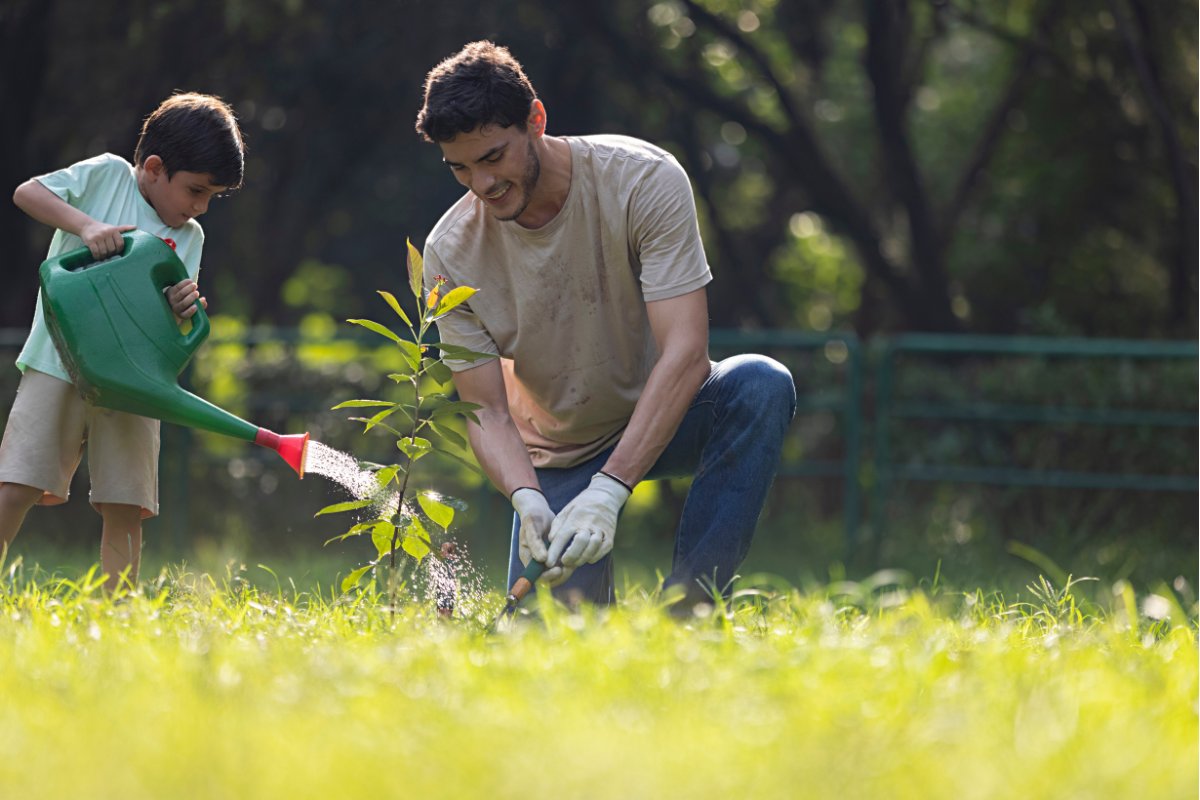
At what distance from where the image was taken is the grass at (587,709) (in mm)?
1673

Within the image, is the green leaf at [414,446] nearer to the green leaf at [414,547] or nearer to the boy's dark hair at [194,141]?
the green leaf at [414,547]

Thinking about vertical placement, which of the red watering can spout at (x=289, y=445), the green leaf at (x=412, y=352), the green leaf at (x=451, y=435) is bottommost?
the red watering can spout at (x=289, y=445)

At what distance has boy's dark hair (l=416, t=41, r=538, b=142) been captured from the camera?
319 centimetres

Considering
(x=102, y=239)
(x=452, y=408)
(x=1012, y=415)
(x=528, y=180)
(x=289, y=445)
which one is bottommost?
(x=1012, y=415)

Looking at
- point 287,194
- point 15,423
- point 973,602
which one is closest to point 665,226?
point 973,602

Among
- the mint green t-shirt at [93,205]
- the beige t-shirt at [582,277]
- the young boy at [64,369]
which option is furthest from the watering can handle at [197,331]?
the beige t-shirt at [582,277]

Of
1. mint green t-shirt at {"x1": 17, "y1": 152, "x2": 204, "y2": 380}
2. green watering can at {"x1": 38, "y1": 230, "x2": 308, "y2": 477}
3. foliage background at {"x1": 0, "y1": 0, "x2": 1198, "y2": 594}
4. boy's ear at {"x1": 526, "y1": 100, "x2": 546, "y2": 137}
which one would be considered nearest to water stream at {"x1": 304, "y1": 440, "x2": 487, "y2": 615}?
green watering can at {"x1": 38, "y1": 230, "x2": 308, "y2": 477}

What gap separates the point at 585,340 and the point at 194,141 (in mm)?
1050

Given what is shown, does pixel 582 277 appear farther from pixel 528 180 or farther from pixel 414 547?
pixel 414 547

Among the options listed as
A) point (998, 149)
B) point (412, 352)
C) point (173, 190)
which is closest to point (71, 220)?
point (173, 190)

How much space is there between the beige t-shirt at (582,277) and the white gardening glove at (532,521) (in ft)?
1.21

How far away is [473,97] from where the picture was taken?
3.19 metres

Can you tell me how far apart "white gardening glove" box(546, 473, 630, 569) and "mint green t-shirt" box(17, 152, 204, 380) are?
113 cm

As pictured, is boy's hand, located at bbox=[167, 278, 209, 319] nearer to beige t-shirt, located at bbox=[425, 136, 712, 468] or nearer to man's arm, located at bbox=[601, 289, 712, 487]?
beige t-shirt, located at bbox=[425, 136, 712, 468]
